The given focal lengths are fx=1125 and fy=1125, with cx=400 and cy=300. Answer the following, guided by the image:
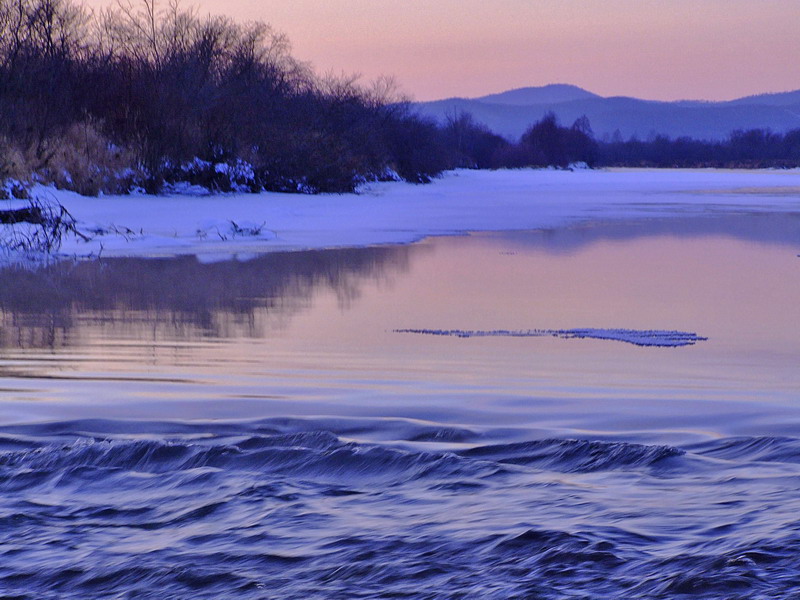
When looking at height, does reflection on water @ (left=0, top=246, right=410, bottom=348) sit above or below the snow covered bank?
below

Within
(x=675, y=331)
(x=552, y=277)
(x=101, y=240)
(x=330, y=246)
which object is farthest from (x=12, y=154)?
(x=675, y=331)

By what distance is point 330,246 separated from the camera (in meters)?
17.0

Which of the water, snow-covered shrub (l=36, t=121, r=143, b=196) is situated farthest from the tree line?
the water

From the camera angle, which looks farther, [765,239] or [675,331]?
[765,239]

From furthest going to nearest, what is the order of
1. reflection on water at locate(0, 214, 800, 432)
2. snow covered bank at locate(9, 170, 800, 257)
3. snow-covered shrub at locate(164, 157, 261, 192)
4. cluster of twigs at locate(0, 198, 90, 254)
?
snow-covered shrub at locate(164, 157, 261, 192) < snow covered bank at locate(9, 170, 800, 257) < cluster of twigs at locate(0, 198, 90, 254) < reflection on water at locate(0, 214, 800, 432)

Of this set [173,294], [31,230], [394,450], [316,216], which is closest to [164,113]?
[316,216]

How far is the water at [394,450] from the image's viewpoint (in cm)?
358

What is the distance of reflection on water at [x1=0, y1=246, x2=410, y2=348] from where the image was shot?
8.77 m

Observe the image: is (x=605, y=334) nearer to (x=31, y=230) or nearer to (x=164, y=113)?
(x=31, y=230)

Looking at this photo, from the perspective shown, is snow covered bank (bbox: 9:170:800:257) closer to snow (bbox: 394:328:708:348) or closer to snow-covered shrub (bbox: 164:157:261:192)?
snow-covered shrub (bbox: 164:157:261:192)

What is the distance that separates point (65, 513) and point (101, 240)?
13764 mm

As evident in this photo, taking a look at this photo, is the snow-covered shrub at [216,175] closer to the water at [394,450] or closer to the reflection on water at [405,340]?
the reflection on water at [405,340]

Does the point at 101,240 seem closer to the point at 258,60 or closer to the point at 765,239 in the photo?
the point at 765,239

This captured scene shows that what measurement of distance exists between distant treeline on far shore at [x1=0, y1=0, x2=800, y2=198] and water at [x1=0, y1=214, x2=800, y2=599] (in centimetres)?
1482
